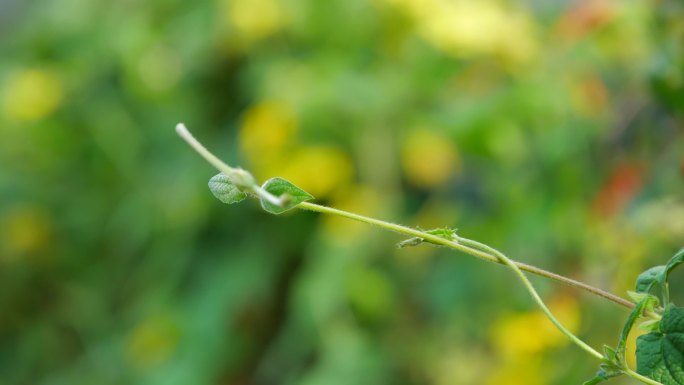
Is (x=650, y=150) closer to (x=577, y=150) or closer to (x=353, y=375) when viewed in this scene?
(x=577, y=150)

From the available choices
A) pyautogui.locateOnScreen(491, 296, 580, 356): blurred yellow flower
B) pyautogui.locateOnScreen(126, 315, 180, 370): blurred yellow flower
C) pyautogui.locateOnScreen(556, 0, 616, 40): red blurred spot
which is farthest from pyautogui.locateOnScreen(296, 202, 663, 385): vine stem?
pyautogui.locateOnScreen(126, 315, 180, 370): blurred yellow flower

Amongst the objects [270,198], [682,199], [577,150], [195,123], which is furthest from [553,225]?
[270,198]

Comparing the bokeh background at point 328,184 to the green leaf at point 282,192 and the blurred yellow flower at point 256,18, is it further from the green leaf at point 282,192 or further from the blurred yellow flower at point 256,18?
the green leaf at point 282,192

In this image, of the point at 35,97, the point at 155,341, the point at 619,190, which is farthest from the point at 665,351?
the point at 35,97

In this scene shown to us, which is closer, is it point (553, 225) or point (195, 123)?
point (553, 225)

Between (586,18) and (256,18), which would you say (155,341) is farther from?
(586,18)

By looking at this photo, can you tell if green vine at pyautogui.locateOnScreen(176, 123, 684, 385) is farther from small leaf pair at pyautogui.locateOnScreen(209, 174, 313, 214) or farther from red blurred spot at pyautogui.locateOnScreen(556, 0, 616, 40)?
red blurred spot at pyautogui.locateOnScreen(556, 0, 616, 40)
